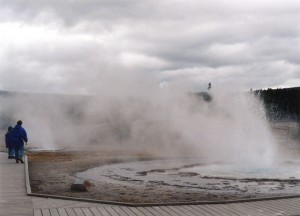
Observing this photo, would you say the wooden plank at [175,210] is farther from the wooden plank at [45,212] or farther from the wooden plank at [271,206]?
the wooden plank at [45,212]

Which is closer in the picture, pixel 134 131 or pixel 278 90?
pixel 134 131

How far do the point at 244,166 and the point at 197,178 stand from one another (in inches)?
155

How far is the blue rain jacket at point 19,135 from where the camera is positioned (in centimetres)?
1657

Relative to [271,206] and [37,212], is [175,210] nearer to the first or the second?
[271,206]

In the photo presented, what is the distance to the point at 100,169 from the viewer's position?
16.6m

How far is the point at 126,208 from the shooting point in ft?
28.8

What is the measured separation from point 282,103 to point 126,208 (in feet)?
182

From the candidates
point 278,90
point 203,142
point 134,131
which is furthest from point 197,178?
point 278,90

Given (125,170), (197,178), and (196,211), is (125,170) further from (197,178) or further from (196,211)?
(196,211)

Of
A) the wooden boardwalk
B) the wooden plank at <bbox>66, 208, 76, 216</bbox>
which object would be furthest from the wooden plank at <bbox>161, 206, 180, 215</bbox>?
the wooden plank at <bbox>66, 208, 76, 216</bbox>

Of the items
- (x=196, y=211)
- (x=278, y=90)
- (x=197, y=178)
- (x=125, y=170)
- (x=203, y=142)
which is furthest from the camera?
(x=278, y=90)

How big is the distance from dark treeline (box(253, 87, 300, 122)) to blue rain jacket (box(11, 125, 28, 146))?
44125 millimetres

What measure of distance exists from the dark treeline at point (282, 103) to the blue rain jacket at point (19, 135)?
4413 cm

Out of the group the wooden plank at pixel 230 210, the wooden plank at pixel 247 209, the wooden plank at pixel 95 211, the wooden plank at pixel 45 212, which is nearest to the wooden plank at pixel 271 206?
the wooden plank at pixel 247 209
